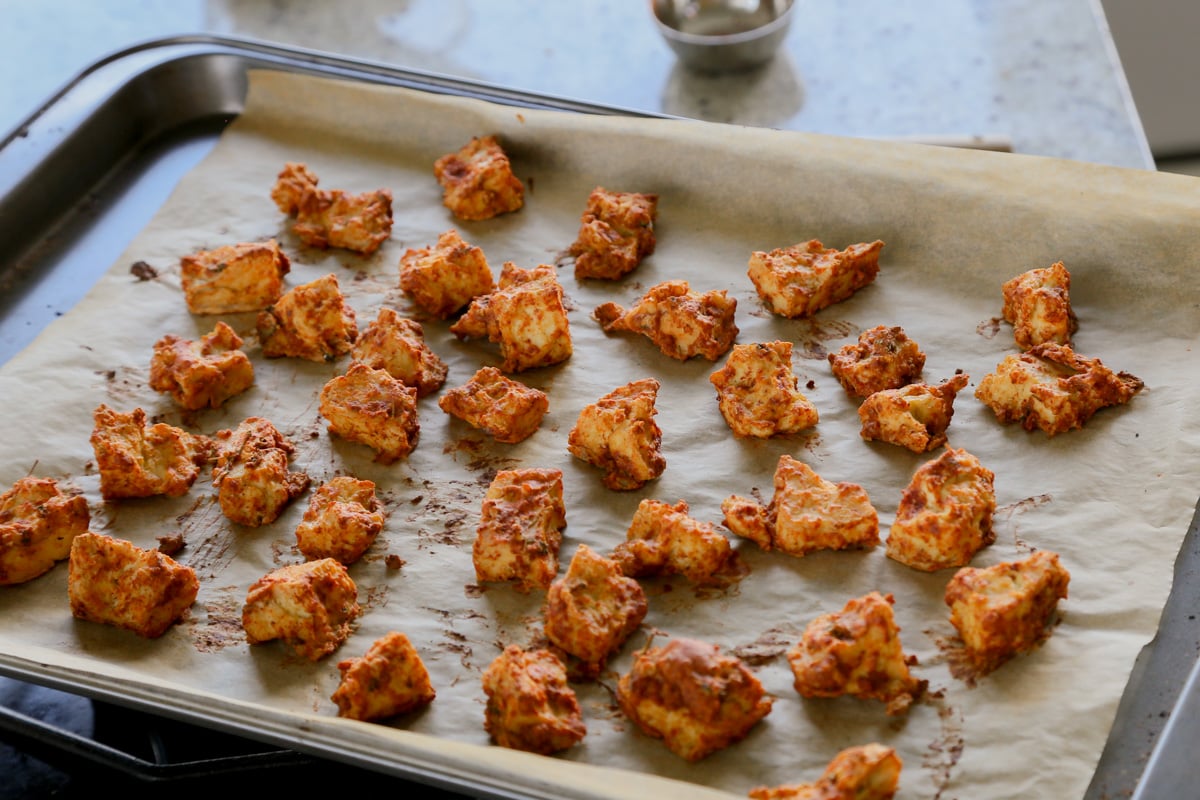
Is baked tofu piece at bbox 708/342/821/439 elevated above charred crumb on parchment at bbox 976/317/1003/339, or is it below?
above

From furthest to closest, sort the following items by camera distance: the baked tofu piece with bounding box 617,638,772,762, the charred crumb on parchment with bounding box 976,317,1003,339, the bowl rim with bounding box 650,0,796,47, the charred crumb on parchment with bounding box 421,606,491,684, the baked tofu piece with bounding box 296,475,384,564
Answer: the bowl rim with bounding box 650,0,796,47, the charred crumb on parchment with bounding box 976,317,1003,339, the baked tofu piece with bounding box 296,475,384,564, the charred crumb on parchment with bounding box 421,606,491,684, the baked tofu piece with bounding box 617,638,772,762

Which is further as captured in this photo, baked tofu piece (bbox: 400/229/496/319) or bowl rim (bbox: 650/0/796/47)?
bowl rim (bbox: 650/0/796/47)

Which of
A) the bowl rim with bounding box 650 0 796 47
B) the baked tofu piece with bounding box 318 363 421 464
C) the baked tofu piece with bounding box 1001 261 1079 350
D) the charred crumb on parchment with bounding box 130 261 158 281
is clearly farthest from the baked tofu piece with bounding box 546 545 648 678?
the bowl rim with bounding box 650 0 796 47

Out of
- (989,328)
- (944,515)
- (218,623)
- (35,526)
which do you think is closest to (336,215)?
(35,526)

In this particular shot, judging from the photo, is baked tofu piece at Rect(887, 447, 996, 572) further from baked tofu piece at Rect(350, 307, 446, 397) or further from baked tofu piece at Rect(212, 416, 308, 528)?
baked tofu piece at Rect(212, 416, 308, 528)

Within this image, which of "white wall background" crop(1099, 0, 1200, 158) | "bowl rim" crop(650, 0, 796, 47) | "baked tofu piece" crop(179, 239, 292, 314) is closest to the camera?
"baked tofu piece" crop(179, 239, 292, 314)

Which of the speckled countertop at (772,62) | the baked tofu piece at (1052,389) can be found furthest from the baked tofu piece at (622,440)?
the speckled countertop at (772,62)

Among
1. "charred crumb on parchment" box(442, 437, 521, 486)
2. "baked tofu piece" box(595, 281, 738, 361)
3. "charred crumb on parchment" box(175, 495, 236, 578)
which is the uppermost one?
"baked tofu piece" box(595, 281, 738, 361)

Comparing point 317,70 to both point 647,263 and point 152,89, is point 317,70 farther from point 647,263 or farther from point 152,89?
point 647,263

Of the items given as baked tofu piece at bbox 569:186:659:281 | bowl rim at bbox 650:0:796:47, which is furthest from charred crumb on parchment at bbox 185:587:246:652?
bowl rim at bbox 650:0:796:47
